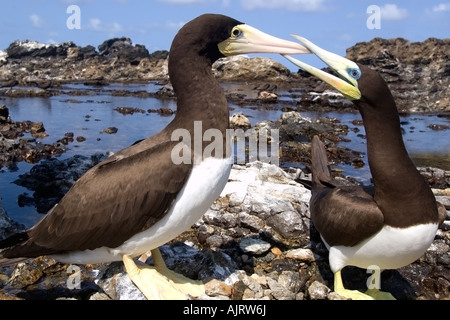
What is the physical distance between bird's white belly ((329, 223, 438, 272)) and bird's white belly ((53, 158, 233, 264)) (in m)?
1.44

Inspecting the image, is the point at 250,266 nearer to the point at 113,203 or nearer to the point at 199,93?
the point at 113,203

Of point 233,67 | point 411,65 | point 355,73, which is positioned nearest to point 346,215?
point 355,73

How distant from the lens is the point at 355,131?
1950cm

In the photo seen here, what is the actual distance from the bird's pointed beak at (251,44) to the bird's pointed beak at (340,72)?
0.10 metres

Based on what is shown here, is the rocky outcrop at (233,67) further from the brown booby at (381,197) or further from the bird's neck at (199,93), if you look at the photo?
the bird's neck at (199,93)

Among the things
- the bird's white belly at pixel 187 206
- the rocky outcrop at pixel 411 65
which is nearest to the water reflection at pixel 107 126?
the bird's white belly at pixel 187 206

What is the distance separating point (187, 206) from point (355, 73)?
1.84 m

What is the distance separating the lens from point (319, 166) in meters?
5.85

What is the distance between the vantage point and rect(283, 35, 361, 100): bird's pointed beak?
3.85 meters

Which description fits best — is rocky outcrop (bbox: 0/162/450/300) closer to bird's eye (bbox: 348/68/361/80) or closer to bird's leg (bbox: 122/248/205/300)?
bird's leg (bbox: 122/248/205/300)

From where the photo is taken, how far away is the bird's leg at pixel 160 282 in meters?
3.81

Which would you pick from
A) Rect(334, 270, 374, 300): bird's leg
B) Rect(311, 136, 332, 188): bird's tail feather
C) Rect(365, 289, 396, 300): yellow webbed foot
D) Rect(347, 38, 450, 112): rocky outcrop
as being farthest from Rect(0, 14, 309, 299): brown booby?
Result: Rect(347, 38, 450, 112): rocky outcrop

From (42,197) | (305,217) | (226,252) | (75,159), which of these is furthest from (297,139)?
(226,252)

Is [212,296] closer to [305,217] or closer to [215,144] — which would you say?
[215,144]
